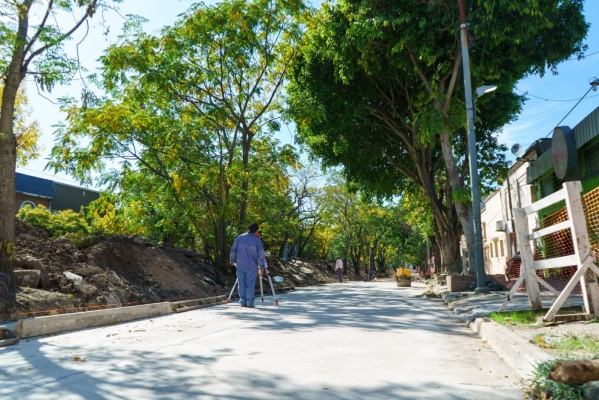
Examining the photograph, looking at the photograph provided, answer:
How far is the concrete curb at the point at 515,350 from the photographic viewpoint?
176 inches

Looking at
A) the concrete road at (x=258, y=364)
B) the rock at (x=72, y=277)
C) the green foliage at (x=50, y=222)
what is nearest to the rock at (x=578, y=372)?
the concrete road at (x=258, y=364)

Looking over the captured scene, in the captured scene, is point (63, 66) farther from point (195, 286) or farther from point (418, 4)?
point (418, 4)

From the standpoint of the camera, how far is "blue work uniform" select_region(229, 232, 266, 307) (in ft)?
38.7

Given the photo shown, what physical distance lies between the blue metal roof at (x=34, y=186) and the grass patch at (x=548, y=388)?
39076 millimetres

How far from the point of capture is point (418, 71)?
1716cm

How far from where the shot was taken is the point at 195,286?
16844 millimetres

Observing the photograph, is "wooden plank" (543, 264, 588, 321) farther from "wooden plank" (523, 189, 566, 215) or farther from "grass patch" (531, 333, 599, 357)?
"wooden plank" (523, 189, 566, 215)

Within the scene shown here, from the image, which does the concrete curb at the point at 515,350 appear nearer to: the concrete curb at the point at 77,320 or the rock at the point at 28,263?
the concrete curb at the point at 77,320

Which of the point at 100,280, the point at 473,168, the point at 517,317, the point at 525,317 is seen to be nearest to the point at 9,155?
the point at 100,280

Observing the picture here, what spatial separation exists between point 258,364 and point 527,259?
16.3 feet

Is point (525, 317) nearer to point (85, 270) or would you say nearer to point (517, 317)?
point (517, 317)

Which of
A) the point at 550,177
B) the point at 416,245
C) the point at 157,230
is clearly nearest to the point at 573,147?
the point at 550,177

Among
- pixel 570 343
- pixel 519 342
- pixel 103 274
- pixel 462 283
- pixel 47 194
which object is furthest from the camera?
pixel 47 194

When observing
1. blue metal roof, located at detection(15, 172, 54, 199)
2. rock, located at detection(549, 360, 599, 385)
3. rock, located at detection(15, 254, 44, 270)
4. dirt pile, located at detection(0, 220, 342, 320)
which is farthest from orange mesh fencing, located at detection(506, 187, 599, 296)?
blue metal roof, located at detection(15, 172, 54, 199)
